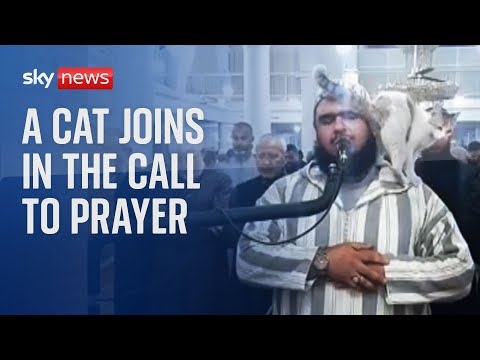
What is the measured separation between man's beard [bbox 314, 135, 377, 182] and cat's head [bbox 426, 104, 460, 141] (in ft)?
0.75

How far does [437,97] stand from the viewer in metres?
3.04

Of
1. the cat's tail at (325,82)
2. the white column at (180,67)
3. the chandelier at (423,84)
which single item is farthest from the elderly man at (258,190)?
the chandelier at (423,84)

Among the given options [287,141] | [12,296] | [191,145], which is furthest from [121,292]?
[287,141]

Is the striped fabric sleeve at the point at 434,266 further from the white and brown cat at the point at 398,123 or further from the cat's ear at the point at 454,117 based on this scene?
the cat's ear at the point at 454,117

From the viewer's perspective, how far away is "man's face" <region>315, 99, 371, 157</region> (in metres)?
3.04

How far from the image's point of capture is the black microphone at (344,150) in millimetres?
3043

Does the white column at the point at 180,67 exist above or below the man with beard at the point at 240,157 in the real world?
above

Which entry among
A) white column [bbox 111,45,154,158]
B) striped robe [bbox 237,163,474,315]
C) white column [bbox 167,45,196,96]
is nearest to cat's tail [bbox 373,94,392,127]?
striped robe [bbox 237,163,474,315]

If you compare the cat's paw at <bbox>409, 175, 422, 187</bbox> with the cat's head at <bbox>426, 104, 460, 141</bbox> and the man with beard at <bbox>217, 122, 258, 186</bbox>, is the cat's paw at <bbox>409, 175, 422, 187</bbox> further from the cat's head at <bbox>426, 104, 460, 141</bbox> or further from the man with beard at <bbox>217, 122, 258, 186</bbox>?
the man with beard at <bbox>217, 122, 258, 186</bbox>

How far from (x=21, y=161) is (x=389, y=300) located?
1467 mm

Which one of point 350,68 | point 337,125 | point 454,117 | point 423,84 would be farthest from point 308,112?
point 454,117

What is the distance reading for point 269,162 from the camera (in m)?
3.06

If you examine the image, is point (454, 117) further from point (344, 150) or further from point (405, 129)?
point (344, 150)

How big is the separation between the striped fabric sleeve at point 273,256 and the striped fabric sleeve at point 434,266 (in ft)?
1.04
